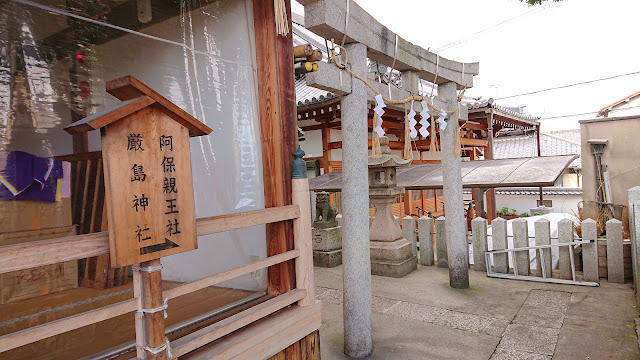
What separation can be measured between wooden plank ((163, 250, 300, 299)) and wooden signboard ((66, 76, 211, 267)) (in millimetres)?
222

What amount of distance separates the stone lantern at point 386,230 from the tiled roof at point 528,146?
1873 cm

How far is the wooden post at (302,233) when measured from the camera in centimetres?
292

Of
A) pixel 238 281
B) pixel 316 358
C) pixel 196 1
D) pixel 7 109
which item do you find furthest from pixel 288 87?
pixel 7 109

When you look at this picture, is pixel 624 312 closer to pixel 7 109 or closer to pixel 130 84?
pixel 130 84

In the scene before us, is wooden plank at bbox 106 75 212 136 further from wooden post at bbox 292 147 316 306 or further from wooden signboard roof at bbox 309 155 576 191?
wooden signboard roof at bbox 309 155 576 191

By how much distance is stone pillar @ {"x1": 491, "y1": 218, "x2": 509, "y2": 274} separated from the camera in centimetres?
618

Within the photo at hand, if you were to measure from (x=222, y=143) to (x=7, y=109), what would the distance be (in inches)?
81.7

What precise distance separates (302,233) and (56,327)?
171cm

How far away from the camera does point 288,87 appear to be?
10.0 feet

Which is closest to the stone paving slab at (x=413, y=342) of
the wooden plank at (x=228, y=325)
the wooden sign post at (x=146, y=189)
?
the wooden plank at (x=228, y=325)

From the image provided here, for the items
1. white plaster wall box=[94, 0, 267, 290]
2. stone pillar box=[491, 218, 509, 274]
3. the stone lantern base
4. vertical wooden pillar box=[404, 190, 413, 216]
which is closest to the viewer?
white plaster wall box=[94, 0, 267, 290]

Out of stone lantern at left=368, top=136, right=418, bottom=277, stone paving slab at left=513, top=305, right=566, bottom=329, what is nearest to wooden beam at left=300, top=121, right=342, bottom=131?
stone lantern at left=368, top=136, right=418, bottom=277

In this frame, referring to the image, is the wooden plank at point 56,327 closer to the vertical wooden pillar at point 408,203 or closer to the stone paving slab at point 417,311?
the stone paving slab at point 417,311

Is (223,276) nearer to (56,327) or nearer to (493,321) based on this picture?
(56,327)
